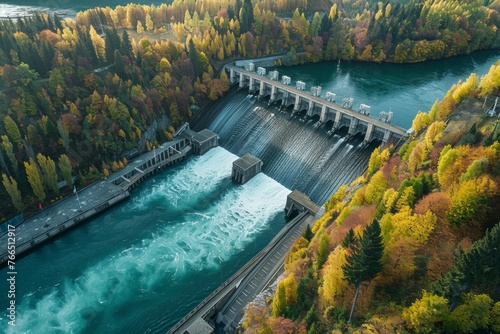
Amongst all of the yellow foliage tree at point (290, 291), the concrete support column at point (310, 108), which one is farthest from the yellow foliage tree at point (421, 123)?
the yellow foliage tree at point (290, 291)

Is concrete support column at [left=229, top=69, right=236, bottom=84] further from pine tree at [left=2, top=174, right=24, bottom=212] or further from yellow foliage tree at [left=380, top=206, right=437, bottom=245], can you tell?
yellow foliage tree at [left=380, top=206, right=437, bottom=245]

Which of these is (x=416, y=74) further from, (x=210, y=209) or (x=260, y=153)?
(x=210, y=209)

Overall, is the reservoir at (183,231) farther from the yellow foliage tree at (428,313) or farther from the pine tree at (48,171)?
the yellow foliage tree at (428,313)

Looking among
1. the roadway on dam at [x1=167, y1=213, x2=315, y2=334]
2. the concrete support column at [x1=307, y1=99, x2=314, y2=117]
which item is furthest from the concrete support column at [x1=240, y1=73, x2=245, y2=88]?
the roadway on dam at [x1=167, y1=213, x2=315, y2=334]

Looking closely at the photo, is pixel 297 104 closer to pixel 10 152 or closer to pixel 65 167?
pixel 65 167

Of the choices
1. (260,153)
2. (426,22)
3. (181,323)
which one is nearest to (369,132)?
(260,153)

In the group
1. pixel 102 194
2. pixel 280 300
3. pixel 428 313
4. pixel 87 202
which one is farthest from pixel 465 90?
pixel 87 202
